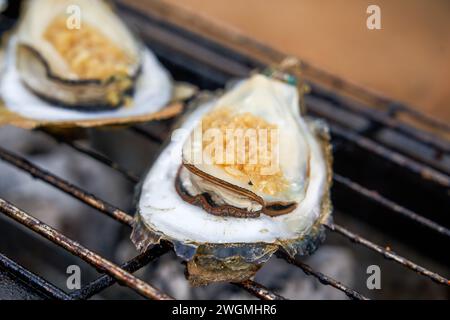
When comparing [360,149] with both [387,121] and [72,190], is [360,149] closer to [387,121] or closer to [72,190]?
[387,121]

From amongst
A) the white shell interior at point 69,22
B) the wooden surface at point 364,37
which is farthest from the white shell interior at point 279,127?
the wooden surface at point 364,37

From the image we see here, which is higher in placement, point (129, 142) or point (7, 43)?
point (7, 43)

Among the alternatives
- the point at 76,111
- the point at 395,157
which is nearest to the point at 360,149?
the point at 395,157

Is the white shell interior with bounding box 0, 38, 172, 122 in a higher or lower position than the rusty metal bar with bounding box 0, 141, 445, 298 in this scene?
higher

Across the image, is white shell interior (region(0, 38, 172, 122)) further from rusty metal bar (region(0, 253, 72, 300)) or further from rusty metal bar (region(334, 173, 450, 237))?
rusty metal bar (region(334, 173, 450, 237))

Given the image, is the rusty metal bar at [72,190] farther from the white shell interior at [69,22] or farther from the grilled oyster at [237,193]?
the white shell interior at [69,22]

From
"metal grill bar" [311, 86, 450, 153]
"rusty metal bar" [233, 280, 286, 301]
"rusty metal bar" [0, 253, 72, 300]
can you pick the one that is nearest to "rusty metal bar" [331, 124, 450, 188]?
"metal grill bar" [311, 86, 450, 153]
